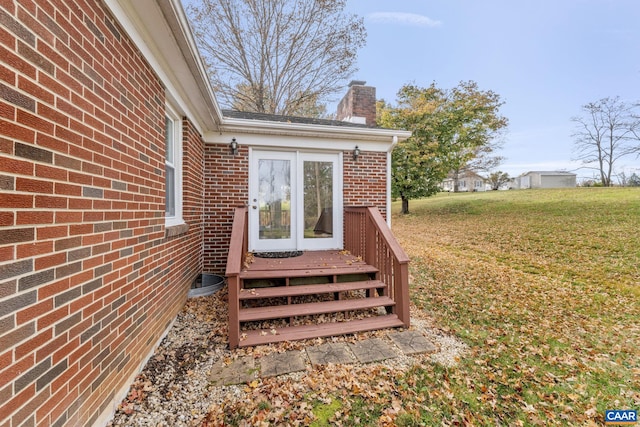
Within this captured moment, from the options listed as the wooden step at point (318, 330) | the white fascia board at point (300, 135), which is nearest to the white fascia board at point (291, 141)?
the white fascia board at point (300, 135)

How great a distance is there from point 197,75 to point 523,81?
623 inches

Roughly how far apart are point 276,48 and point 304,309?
1039 cm

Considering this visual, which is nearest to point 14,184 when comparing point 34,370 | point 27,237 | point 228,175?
point 27,237

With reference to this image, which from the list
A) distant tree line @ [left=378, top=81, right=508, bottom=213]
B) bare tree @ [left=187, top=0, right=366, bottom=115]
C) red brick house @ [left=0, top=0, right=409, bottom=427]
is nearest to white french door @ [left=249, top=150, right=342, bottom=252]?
red brick house @ [left=0, top=0, right=409, bottom=427]

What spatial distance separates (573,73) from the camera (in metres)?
12.7

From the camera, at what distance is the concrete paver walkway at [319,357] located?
2.44 m

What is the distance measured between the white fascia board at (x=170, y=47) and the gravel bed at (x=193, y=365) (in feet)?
8.95

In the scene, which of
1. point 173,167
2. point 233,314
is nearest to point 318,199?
point 173,167

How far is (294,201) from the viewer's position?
17.1 ft

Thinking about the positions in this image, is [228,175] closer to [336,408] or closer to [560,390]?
[336,408]

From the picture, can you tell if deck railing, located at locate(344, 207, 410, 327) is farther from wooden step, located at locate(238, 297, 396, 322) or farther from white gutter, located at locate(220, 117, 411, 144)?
white gutter, located at locate(220, 117, 411, 144)

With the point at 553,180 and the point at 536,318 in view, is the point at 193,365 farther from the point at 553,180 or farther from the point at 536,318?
the point at 553,180

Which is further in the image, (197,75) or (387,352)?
(197,75)

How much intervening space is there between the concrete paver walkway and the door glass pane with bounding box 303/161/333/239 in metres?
2.55
